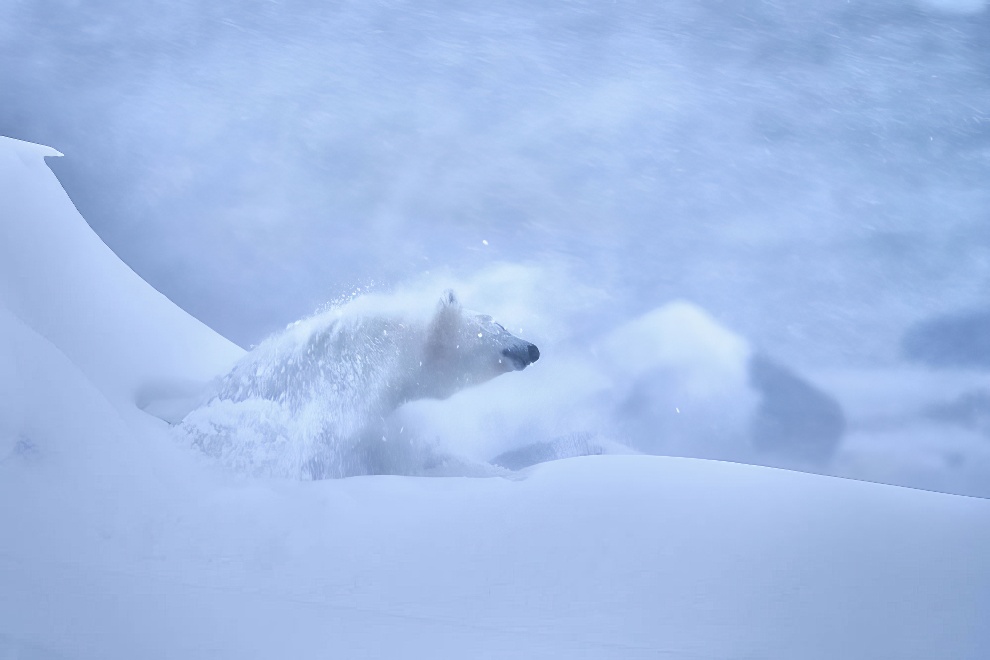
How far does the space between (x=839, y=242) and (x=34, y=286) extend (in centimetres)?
213

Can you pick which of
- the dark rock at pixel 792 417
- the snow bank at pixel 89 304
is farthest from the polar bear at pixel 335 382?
the dark rock at pixel 792 417

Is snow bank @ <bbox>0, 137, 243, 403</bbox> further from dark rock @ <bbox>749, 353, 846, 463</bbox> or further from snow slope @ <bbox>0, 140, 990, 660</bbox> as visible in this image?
dark rock @ <bbox>749, 353, 846, 463</bbox>

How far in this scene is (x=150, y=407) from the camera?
2.16 metres

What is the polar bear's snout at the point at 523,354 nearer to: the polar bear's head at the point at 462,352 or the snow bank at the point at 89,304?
the polar bear's head at the point at 462,352

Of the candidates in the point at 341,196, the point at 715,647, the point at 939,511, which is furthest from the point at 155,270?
the point at 939,511

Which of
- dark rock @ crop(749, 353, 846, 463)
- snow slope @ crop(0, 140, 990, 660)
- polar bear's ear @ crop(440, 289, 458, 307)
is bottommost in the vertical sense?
snow slope @ crop(0, 140, 990, 660)

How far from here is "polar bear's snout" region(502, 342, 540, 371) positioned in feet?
7.01

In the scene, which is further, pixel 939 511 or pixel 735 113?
pixel 735 113

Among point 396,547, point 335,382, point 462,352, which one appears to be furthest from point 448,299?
point 396,547

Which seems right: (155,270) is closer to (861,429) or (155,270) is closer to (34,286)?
(34,286)

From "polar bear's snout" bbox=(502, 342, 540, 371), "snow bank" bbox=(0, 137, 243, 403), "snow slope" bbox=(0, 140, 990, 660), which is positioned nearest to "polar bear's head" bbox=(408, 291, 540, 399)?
"polar bear's snout" bbox=(502, 342, 540, 371)

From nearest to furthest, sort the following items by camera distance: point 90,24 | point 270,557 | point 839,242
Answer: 1. point 270,557
2. point 839,242
3. point 90,24

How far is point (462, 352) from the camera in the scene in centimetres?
222

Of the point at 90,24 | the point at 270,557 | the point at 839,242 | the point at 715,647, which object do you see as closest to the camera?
the point at 715,647
